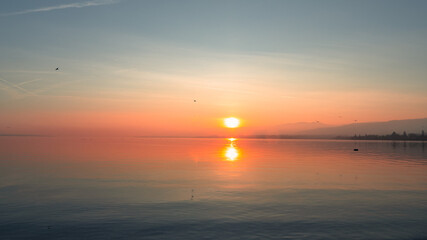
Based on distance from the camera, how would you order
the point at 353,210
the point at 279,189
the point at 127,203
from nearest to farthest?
the point at 353,210 → the point at 127,203 → the point at 279,189

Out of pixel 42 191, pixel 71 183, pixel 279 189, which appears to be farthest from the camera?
pixel 71 183

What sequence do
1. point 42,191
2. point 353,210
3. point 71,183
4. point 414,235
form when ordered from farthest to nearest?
point 71,183 < point 42,191 < point 353,210 < point 414,235

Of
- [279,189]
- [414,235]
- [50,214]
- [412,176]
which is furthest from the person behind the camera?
[412,176]

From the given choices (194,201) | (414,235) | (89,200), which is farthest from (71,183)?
(414,235)

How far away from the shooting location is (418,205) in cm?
3438

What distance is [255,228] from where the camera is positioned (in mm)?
25500

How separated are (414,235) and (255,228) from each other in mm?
11396

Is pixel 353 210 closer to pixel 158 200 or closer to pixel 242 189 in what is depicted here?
pixel 242 189

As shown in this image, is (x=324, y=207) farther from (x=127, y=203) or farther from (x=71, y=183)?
(x=71, y=183)

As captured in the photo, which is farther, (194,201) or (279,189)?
(279,189)

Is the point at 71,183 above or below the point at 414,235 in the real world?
above

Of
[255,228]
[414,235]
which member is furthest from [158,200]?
[414,235]

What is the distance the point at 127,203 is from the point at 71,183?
1712 centimetres

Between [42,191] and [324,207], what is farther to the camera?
[42,191]
